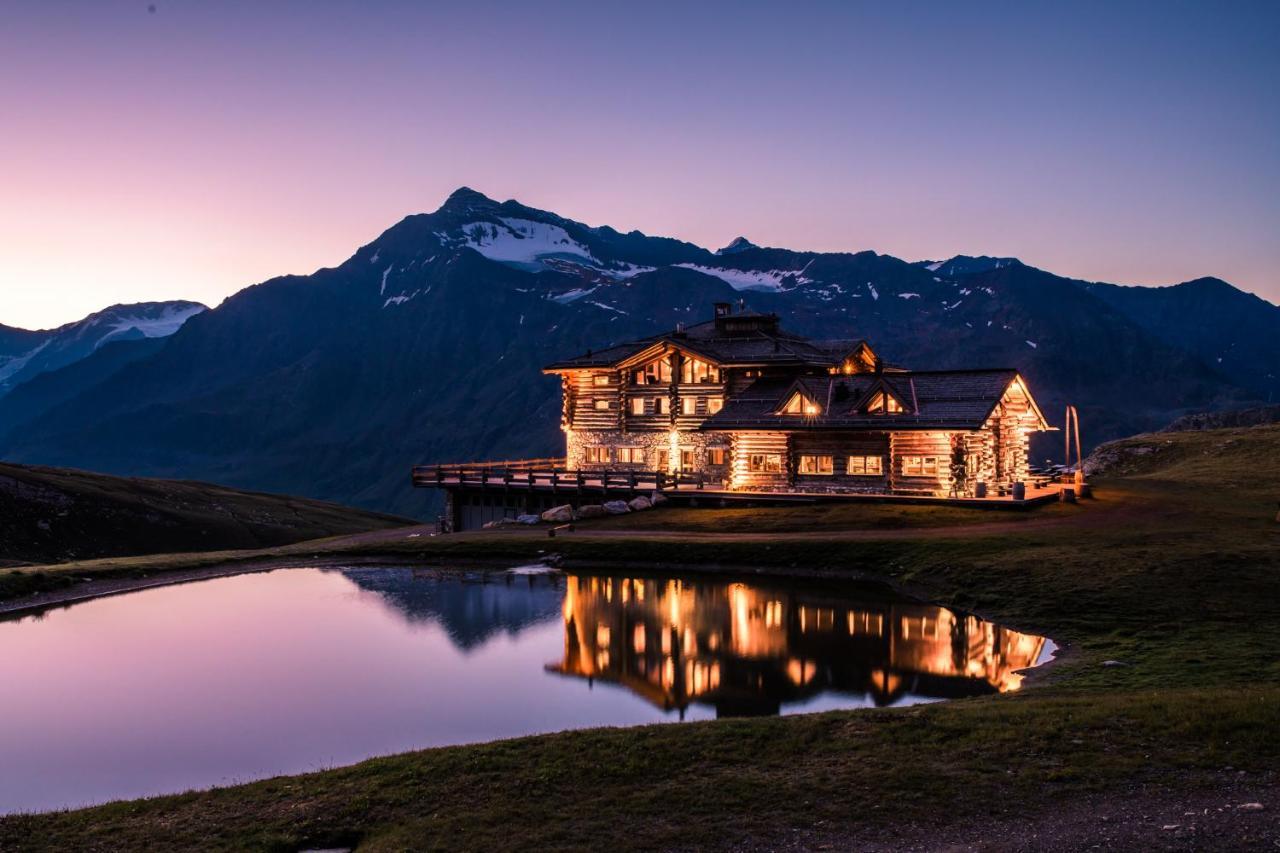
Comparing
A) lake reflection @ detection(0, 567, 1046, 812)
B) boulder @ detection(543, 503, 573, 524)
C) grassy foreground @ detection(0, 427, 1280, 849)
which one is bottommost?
lake reflection @ detection(0, 567, 1046, 812)

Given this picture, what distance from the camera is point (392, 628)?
1529 inches

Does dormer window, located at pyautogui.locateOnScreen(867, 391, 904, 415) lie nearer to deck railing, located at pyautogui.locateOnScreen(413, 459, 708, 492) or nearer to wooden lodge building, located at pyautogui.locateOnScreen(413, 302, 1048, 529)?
wooden lodge building, located at pyautogui.locateOnScreen(413, 302, 1048, 529)

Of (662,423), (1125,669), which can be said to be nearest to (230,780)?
(1125,669)

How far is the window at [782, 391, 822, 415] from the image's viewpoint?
6406cm

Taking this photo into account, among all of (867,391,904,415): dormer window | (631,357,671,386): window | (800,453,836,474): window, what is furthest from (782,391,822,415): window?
(631,357,671,386): window

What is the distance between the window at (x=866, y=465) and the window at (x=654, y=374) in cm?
1807

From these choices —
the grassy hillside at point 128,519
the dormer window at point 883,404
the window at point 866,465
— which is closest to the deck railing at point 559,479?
the window at point 866,465

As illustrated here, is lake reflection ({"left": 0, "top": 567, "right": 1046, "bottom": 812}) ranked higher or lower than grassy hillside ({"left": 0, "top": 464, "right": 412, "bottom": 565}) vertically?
lower

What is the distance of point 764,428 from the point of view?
65188 mm

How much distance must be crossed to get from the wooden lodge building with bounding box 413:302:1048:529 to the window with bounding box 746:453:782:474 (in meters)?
0.07

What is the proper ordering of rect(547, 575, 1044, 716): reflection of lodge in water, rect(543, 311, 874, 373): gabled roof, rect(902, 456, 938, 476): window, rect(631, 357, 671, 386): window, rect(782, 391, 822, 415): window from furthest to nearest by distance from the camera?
rect(631, 357, 671, 386): window < rect(543, 311, 874, 373): gabled roof < rect(782, 391, 822, 415): window < rect(902, 456, 938, 476): window < rect(547, 575, 1044, 716): reflection of lodge in water

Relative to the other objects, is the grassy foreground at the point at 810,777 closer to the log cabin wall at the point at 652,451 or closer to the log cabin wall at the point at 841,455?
the log cabin wall at the point at 841,455

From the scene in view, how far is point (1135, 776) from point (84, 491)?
276 feet

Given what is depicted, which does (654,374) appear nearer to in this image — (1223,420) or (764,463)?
(764,463)
